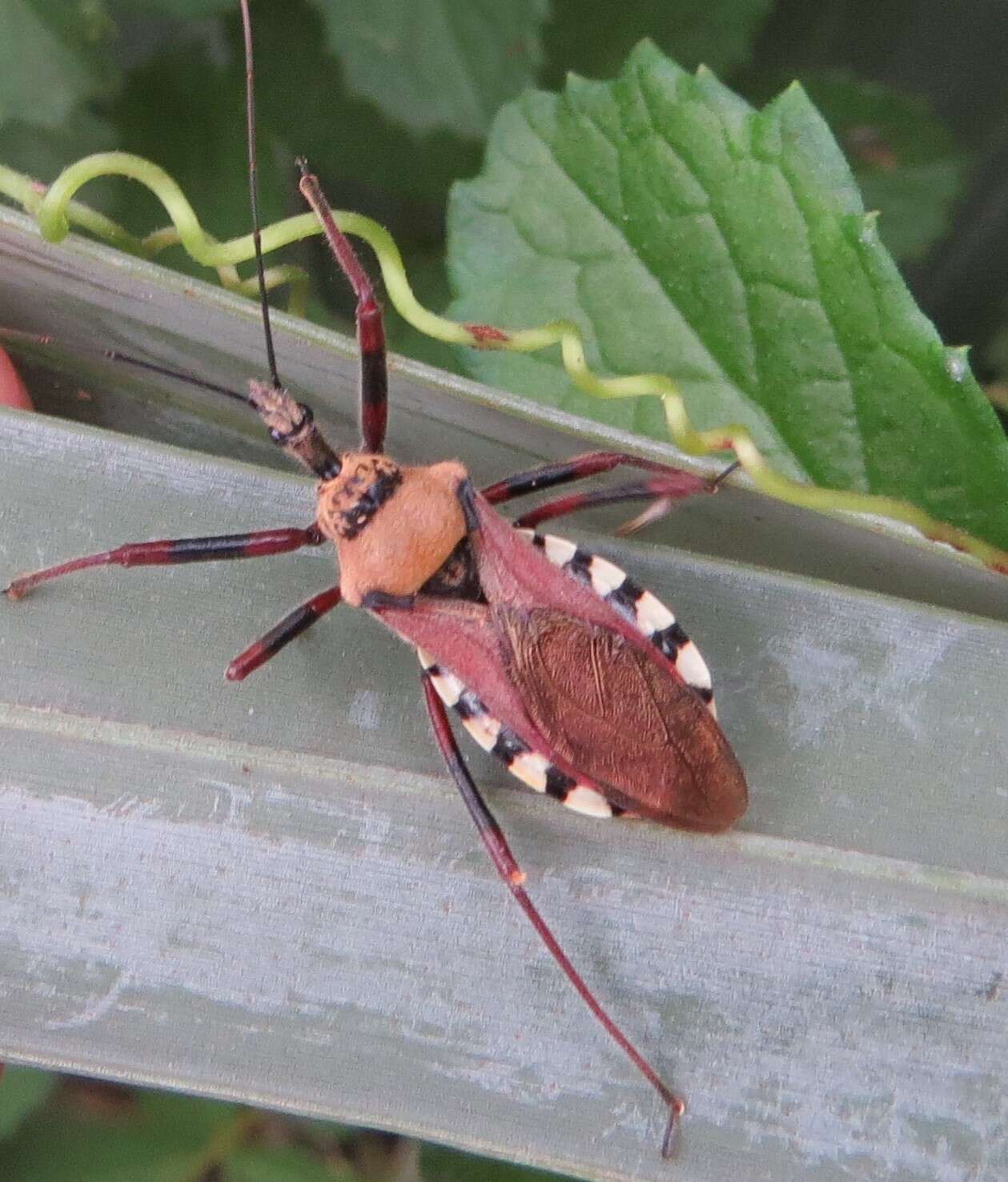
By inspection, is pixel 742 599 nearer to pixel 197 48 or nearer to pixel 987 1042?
pixel 987 1042

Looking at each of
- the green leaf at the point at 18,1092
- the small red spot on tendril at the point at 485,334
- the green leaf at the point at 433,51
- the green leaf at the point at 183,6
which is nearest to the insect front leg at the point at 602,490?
the small red spot on tendril at the point at 485,334

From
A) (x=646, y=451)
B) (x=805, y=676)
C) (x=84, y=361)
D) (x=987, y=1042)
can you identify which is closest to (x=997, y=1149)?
(x=987, y=1042)

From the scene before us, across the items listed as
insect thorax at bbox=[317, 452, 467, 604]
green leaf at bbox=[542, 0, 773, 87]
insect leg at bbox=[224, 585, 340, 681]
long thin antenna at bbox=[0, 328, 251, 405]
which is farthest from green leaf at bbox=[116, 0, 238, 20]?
insect leg at bbox=[224, 585, 340, 681]

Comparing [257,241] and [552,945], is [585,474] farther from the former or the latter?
[552,945]

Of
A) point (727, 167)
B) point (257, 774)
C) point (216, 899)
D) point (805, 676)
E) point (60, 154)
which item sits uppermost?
point (727, 167)

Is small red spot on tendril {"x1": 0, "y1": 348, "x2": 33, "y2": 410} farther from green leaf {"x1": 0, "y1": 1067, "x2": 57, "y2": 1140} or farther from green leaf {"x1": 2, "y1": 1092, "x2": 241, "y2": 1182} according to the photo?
green leaf {"x1": 2, "y1": 1092, "x2": 241, "y2": 1182}
